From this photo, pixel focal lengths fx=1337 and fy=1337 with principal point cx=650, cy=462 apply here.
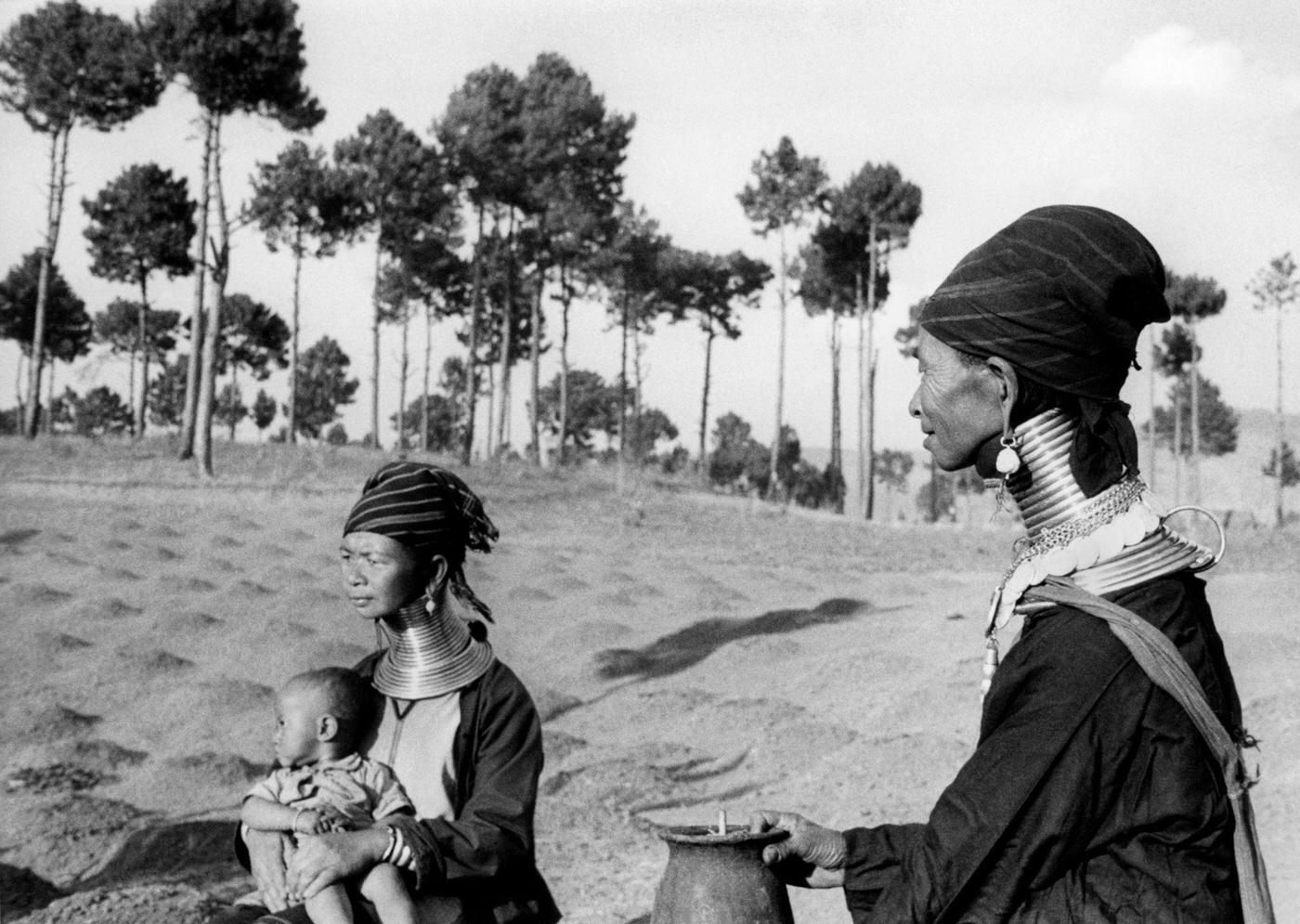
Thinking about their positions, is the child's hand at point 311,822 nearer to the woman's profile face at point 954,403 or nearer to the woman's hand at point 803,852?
the woman's hand at point 803,852

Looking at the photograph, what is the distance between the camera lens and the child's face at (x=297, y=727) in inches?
118

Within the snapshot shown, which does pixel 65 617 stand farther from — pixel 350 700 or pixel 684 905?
pixel 684 905

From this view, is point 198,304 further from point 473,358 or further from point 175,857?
point 175,857

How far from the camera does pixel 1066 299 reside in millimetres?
1779

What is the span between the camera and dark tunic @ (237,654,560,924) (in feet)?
9.49

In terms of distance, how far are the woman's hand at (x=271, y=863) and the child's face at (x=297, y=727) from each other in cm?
17

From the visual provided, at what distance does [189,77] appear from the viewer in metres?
25.9

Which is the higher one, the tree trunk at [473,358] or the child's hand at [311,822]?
the tree trunk at [473,358]

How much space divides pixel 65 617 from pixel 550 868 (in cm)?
862

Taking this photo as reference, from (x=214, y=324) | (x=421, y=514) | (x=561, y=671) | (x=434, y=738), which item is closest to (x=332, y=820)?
(x=434, y=738)

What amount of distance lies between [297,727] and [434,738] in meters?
0.32

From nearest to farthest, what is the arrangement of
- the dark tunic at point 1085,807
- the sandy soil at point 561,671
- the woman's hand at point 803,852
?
the dark tunic at point 1085,807 < the woman's hand at point 803,852 < the sandy soil at point 561,671

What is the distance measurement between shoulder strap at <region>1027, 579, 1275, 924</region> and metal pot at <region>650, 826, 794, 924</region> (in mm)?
578

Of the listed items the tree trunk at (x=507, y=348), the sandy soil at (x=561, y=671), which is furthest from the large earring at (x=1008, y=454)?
the tree trunk at (x=507, y=348)
